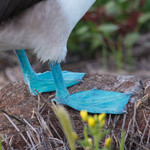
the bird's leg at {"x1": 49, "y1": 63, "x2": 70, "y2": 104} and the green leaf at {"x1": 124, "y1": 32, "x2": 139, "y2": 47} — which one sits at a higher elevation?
the bird's leg at {"x1": 49, "y1": 63, "x2": 70, "y2": 104}

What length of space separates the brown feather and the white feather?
0.06 m

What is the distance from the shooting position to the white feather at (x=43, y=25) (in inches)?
76.7

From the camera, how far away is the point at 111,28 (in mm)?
3963

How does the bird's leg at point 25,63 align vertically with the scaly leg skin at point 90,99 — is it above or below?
above

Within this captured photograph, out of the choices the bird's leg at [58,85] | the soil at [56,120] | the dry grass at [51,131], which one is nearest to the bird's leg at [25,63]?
the soil at [56,120]

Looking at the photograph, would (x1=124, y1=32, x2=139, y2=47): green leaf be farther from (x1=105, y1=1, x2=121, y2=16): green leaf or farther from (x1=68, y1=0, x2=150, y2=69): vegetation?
(x1=105, y1=1, x2=121, y2=16): green leaf

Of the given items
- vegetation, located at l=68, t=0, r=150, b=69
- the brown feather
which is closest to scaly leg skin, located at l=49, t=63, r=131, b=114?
the brown feather

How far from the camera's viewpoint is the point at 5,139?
5.73 feet

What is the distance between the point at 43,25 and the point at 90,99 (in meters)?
0.59

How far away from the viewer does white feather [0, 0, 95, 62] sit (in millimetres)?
1949

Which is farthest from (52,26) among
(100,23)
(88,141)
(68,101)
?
(100,23)

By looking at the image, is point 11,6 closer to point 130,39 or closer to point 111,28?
point 111,28

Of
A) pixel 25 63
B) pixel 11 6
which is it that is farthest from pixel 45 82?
pixel 11 6

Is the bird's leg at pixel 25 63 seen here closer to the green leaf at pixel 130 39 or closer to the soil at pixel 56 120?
the soil at pixel 56 120
